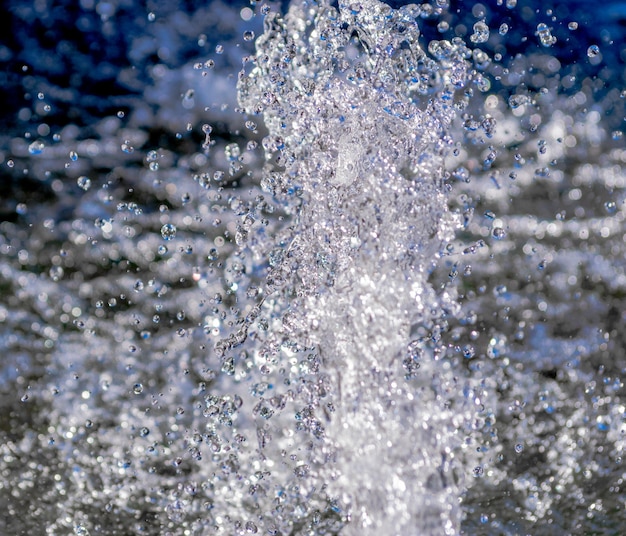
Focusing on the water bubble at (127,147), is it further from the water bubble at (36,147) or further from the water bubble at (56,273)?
the water bubble at (56,273)

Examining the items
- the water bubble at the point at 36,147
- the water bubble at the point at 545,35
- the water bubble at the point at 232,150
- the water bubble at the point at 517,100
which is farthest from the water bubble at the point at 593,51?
the water bubble at the point at 36,147

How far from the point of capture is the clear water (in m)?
1.40

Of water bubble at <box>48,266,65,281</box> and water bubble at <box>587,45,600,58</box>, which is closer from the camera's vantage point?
water bubble at <box>48,266,65,281</box>

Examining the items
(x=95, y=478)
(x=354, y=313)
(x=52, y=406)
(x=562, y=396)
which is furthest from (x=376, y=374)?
(x=52, y=406)

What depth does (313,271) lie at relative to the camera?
1.42 meters

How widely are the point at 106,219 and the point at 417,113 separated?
146 centimetres

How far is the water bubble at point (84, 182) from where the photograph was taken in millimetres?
2554

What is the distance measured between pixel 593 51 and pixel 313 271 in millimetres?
1682

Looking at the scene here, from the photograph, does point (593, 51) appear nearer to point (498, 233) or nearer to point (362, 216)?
point (498, 233)

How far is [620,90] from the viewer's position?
9.12ft

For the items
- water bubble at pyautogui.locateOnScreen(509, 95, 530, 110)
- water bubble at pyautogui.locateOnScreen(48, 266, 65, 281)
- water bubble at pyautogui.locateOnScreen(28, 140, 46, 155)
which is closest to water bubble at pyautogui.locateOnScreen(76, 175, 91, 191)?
water bubble at pyautogui.locateOnScreen(28, 140, 46, 155)

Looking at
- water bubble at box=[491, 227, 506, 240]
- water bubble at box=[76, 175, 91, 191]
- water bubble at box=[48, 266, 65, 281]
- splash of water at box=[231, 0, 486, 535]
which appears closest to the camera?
splash of water at box=[231, 0, 486, 535]

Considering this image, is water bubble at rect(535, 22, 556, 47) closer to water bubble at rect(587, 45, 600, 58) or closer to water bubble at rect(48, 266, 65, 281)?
water bubble at rect(587, 45, 600, 58)

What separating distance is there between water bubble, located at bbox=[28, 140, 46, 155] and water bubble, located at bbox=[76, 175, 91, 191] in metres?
0.15
